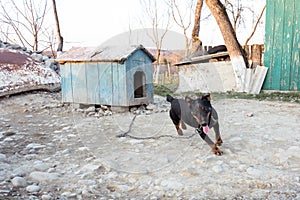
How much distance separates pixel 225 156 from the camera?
2.37m

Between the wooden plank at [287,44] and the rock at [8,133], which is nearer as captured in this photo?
the rock at [8,133]

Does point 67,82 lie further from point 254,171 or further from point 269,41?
point 269,41

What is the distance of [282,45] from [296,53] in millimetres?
370

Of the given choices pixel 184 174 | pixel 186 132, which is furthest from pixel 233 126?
pixel 184 174

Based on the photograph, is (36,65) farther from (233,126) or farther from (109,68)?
(233,126)

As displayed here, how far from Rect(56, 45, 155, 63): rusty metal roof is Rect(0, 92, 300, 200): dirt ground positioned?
1.01 meters

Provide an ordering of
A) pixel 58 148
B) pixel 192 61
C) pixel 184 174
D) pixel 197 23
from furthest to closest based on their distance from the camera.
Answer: pixel 197 23
pixel 192 61
pixel 58 148
pixel 184 174

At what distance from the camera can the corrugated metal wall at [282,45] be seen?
621cm

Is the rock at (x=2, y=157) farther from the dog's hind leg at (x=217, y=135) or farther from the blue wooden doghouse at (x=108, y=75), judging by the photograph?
the blue wooden doghouse at (x=108, y=75)

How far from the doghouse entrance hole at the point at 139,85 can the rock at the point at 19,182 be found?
124 inches

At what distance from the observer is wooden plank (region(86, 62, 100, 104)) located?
461 centimetres

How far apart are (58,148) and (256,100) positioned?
4280 mm

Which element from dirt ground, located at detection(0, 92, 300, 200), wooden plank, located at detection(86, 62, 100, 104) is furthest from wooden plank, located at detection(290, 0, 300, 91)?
wooden plank, located at detection(86, 62, 100, 104)

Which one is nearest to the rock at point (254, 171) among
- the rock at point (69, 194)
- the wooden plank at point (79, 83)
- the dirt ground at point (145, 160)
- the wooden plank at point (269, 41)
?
the dirt ground at point (145, 160)
